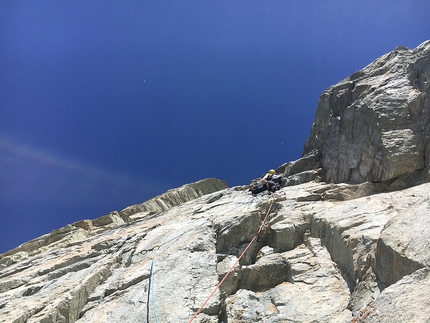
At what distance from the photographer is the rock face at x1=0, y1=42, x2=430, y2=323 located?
5.77 m

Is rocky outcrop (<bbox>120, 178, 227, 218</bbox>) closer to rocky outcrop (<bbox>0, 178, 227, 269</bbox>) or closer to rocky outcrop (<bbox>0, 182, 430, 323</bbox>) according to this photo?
rocky outcrop (<bbox>0, 178, 227, 269</bbox>)

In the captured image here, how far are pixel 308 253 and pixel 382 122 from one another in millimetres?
7322

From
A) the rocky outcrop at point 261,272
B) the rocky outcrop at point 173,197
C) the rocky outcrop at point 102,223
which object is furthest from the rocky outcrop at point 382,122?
the rocky outcrop at point 173,197

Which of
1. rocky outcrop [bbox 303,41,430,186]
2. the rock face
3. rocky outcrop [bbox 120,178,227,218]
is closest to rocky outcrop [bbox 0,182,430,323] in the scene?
the rock face

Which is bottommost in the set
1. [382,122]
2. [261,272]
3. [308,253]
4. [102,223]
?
[261,272]

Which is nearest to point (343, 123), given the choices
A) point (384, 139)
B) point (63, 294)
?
point (384, 139)

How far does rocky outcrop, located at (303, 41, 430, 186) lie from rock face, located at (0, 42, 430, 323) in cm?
6

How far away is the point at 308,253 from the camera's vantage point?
9.07 m

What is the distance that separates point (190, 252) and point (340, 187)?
678cm

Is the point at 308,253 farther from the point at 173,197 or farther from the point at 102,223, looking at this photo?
the point at 173,197

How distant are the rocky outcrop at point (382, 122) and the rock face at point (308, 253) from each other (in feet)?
0.19

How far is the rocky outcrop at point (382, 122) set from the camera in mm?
12023

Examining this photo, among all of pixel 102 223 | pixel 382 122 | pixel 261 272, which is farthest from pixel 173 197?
pixel 261 272

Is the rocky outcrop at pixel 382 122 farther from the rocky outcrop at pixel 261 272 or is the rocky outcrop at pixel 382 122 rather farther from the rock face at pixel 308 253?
the rocky outcrop at pixel 261 272
